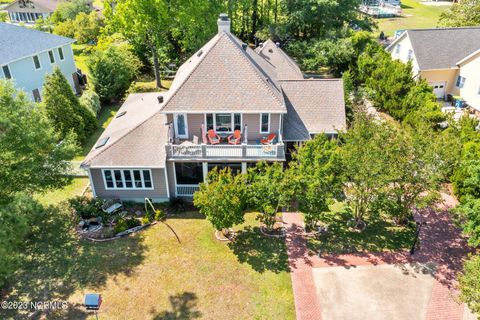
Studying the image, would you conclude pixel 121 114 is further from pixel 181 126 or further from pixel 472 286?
pixel 472 286

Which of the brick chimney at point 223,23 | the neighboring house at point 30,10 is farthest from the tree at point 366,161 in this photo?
the neighboring house at point 30,10

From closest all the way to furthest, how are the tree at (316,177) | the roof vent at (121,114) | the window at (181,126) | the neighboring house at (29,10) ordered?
1. the tree at (316,177)
2. the window at (181,126)
3. the roof vent at (121,114)
4. the neighboring house at (29,10)

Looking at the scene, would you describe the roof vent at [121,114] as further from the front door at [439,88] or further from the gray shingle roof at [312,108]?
the front door at [439,88]

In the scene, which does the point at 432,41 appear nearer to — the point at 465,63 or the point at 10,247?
the point at 465,63

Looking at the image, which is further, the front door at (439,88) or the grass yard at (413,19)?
the grass yard at (413,19)

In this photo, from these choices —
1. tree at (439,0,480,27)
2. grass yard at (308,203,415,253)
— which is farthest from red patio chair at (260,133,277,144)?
tree at (439,0,480,27)

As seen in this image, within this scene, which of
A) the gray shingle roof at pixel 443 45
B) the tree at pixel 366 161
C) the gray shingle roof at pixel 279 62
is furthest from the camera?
the gray shingle roof at pixel 443 45

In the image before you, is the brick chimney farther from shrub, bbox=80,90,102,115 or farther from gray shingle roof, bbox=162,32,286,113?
shrub, bbox=80,90,102,115
